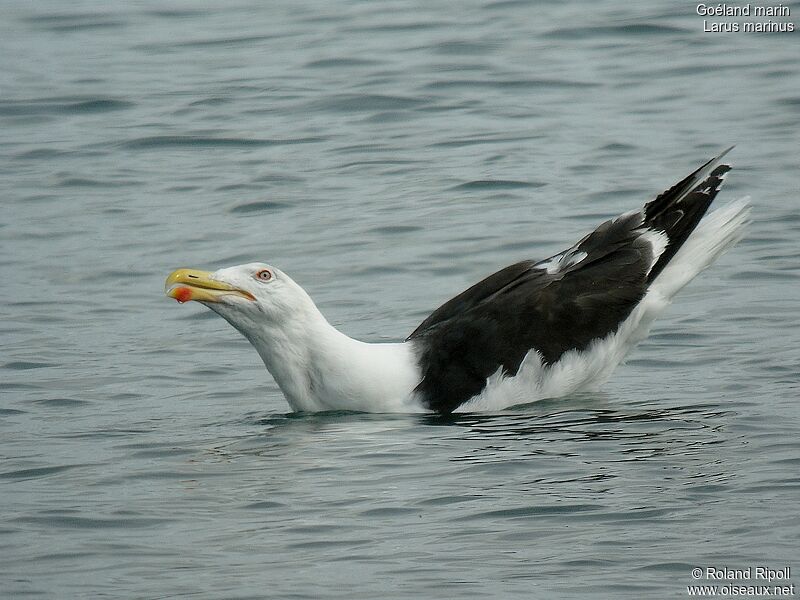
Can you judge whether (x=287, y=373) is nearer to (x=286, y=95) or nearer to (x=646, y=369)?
(x=646, y=369)

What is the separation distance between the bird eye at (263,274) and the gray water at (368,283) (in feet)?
2.79

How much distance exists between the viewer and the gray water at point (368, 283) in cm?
766

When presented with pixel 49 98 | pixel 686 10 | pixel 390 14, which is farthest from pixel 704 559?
pixel 390 14

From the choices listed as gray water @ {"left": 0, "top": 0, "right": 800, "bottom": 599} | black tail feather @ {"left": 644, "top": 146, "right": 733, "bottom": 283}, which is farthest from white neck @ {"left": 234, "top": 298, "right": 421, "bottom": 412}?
black tail feather @ {"left": 644, "top": 146, "right": 733, "bottom": 283}

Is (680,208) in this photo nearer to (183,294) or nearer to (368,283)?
(368,283)

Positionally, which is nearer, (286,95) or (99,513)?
(99,513)

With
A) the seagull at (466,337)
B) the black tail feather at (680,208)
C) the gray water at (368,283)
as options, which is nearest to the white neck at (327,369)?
the seagull at (466,337)

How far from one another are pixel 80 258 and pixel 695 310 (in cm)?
506

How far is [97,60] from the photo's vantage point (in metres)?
21.3

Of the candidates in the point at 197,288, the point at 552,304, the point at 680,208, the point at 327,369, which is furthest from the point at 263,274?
the point at 680,208

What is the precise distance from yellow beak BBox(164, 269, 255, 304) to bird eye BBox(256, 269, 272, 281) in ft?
0.37

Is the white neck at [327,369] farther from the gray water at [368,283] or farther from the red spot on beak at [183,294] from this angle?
the red spot on beak at [183,294]

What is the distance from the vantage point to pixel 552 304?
10.2 metres

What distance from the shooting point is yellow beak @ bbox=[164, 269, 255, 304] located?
31.8 ft
